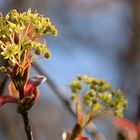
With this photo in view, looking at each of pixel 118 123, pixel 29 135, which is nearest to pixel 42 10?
pixel 118 123

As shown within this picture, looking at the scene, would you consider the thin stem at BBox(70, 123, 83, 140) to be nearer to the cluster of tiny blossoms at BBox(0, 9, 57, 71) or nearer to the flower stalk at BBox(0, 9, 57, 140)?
the flower stalk at BBox(0, 9, 57, 140)

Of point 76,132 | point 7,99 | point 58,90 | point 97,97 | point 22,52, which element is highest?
point 22,52

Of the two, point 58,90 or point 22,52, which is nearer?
point 22,52

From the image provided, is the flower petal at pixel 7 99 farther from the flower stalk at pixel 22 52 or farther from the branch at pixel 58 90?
the branch at pixel 58 90

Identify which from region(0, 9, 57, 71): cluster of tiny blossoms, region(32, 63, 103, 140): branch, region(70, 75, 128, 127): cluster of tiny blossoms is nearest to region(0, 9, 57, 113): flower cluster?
region(0, 9, 57, 71): cluster of tiny blossoms

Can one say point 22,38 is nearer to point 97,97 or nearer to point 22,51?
point 22,51

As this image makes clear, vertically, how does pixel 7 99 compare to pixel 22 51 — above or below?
below

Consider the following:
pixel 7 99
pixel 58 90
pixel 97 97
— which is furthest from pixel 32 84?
pixel 58 90
